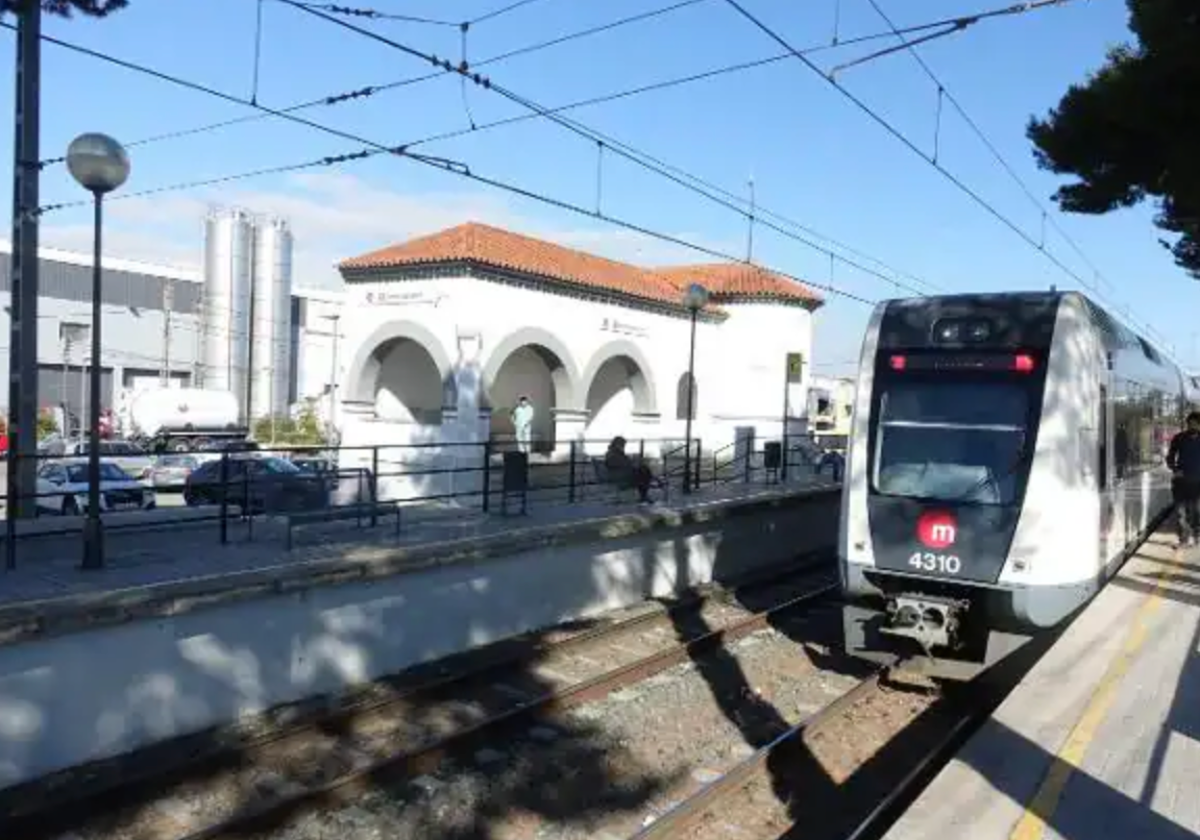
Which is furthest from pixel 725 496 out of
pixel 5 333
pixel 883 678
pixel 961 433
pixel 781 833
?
pixel 5 333

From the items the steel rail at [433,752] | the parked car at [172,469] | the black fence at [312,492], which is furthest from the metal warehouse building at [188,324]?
the steel rail at [433,752]

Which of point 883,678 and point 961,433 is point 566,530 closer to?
point 883,678

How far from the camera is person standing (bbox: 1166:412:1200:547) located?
44.0ft

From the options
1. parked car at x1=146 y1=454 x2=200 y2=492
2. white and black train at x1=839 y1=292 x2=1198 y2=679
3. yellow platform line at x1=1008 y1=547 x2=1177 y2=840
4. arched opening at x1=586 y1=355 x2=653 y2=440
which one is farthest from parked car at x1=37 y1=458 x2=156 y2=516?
yellow platform line at x1=1008 y1=547 x2=1177 y2=840

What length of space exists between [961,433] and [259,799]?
612cm

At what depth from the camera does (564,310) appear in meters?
23.8

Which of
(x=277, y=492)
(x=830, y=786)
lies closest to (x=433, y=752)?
(x=830, y=786)

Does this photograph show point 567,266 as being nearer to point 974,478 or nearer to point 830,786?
point 974,478

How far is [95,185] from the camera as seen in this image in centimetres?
828

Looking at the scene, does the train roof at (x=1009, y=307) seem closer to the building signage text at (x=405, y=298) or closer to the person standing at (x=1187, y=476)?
the person standing at (x=1187, y=476)

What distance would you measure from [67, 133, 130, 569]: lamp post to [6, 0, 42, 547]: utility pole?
366 centimetres

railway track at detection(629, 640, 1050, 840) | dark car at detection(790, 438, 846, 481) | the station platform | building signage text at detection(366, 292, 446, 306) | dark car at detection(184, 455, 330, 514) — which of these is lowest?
railway track at detection(629, 640, 1050, 840)

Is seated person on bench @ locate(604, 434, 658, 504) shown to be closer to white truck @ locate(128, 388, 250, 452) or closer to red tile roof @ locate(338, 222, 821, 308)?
red tile roof @ locate(338, 222, 821, 308)

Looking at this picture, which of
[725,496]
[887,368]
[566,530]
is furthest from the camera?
[725,496]
